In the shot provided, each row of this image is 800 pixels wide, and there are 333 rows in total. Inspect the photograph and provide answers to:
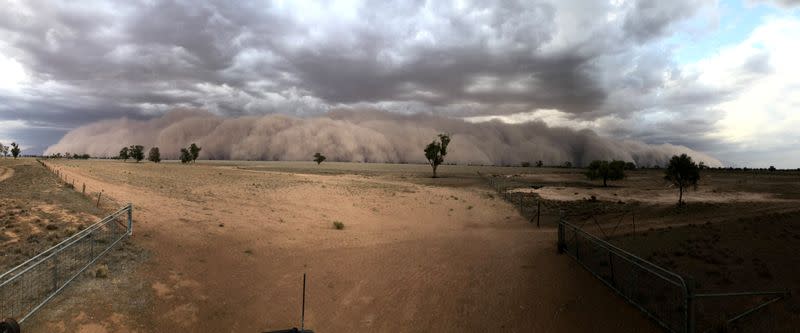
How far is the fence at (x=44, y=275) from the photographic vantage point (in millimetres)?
11336

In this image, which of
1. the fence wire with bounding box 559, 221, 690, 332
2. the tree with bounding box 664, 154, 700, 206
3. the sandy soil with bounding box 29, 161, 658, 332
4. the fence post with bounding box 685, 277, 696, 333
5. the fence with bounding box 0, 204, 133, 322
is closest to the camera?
the fence post with bounding box 685, 277, 696, 333

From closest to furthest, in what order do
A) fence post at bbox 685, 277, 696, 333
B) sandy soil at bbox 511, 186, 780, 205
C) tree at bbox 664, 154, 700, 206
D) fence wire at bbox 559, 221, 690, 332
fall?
fence post at bbox 685, 277, 696, 333, fence wire at bbox 559, 221, 690, 332, tree at bbox 664, 154, 700, 206, sandy soil at bbox 511, 186, 780, 205

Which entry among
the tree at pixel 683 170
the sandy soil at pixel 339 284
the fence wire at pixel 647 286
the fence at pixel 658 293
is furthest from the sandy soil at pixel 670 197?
the fence at pixel 658 293

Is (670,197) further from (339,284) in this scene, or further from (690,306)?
(339,284)

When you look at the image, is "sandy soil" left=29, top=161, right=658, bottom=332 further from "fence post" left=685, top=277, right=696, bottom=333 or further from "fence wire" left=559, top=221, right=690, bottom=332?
"fence post" left=685, top=277, right=696, bottom=333

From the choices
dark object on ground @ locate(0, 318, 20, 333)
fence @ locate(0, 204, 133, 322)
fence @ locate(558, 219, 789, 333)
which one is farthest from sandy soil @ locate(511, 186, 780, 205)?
dark object on ground @ locate(0, 318, 20, 333)

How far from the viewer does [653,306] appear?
1151 cm

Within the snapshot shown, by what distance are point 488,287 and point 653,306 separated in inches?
211

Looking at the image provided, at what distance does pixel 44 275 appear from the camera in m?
13.6

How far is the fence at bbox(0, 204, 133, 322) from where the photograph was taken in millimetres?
11336

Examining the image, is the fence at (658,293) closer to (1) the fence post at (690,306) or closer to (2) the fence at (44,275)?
(1) the fence post at (690,306)

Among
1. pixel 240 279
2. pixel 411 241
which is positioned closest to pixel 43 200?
pixel 240 279

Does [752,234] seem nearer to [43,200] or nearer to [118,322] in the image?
[118,322]

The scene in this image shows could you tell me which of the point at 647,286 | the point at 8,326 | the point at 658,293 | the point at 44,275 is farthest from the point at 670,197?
the point at 8,326
